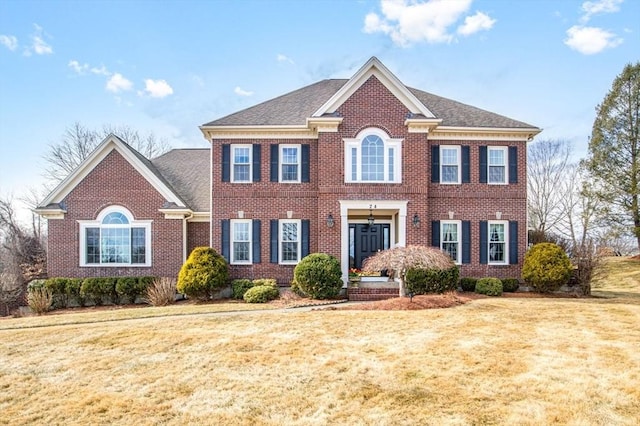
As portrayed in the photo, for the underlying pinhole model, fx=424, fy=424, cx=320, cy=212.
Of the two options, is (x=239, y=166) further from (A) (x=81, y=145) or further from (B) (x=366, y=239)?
(A) (x=81, y=145)

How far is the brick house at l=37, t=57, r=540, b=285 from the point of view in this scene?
17.2 meters

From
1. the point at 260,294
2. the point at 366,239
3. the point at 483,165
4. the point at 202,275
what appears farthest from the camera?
the point at 366,239

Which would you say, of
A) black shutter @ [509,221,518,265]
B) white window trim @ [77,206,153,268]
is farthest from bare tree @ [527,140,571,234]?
white window trim @ [77,206,153,268]

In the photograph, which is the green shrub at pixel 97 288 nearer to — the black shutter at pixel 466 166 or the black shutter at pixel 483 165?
the black shutter at pixel 466 166

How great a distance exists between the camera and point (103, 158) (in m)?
18.0

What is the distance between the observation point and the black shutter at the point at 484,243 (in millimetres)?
18234

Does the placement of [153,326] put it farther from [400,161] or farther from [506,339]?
[400,161]

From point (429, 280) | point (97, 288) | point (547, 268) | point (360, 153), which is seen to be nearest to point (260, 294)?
point (429, 280)

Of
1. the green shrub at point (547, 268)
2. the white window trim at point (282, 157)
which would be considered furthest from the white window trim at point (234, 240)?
the green shrub at point (547, 268)

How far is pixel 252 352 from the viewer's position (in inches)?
339

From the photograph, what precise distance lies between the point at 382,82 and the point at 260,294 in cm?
974

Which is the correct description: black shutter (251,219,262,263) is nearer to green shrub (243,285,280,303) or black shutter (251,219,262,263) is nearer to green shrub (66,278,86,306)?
green shrub (243,285,280,303)

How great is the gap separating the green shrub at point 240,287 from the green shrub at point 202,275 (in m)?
0.44

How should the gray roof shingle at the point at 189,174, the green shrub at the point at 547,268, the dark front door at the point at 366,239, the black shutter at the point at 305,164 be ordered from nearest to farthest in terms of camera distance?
the green shrub at the point at 547,268 → the black shutter at the point at 305,164 → the dark front door at the point at 366,239 → the gray roof shingle at the point at 189,174
